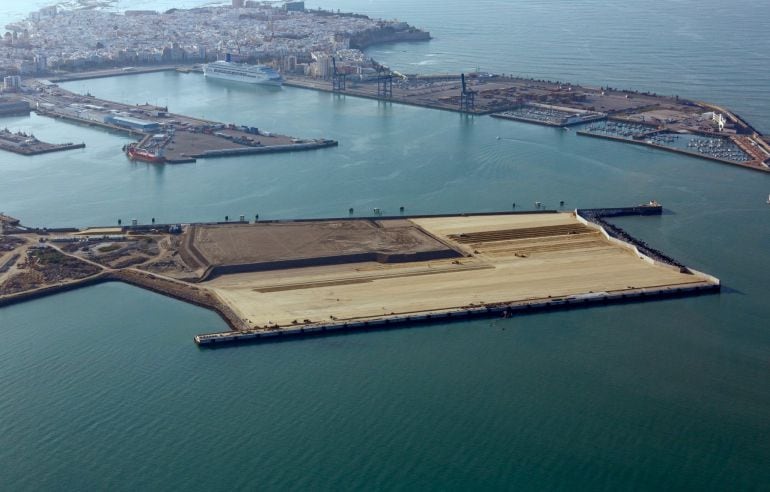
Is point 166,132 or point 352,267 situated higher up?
point 166,132

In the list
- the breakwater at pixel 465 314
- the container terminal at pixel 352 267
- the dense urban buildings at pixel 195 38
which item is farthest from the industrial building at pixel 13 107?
the breakwater at pixel 465 314

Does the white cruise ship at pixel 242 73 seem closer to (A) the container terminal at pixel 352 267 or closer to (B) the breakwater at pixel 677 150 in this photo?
(B) the breakwater at pixel 677 150

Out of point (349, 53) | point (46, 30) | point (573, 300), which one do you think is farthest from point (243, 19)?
point (573, 300)

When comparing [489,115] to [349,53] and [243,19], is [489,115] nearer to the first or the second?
[349,53]

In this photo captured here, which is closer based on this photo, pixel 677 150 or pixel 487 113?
pixel 677 150

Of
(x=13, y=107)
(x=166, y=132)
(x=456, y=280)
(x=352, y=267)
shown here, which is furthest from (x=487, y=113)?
(x=13, y=107)

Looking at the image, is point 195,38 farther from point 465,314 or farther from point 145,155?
point 465,314
